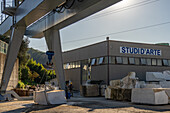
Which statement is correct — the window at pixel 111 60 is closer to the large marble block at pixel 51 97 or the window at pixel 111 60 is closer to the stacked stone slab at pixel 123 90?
the stacked stone slab at pixel 123 90

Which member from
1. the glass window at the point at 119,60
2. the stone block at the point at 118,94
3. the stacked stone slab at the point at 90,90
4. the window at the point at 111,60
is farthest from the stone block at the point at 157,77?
the stone block at the point at 118,94

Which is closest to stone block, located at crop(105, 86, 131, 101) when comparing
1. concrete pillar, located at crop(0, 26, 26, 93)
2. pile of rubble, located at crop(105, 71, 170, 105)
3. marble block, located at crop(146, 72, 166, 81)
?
pile of rubble, located at crop(105, 71, 170, 105)

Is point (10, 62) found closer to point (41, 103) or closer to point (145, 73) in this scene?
point (41, 103)

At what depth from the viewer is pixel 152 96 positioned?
14172 millimetres

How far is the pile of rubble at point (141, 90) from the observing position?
564 inches

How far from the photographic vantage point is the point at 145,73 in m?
27.8

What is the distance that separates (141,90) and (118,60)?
36.2 feet

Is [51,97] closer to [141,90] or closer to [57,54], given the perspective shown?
[141,90]

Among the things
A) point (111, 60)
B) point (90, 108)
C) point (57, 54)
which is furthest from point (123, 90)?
point (111, 60)

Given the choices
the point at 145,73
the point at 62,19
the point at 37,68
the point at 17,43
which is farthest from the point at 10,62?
the point at 37,68

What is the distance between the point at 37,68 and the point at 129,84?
5013cm

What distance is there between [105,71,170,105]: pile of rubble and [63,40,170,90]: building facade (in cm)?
214

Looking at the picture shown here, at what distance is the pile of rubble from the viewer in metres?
14.3

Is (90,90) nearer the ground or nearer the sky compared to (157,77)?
nearer the ground
